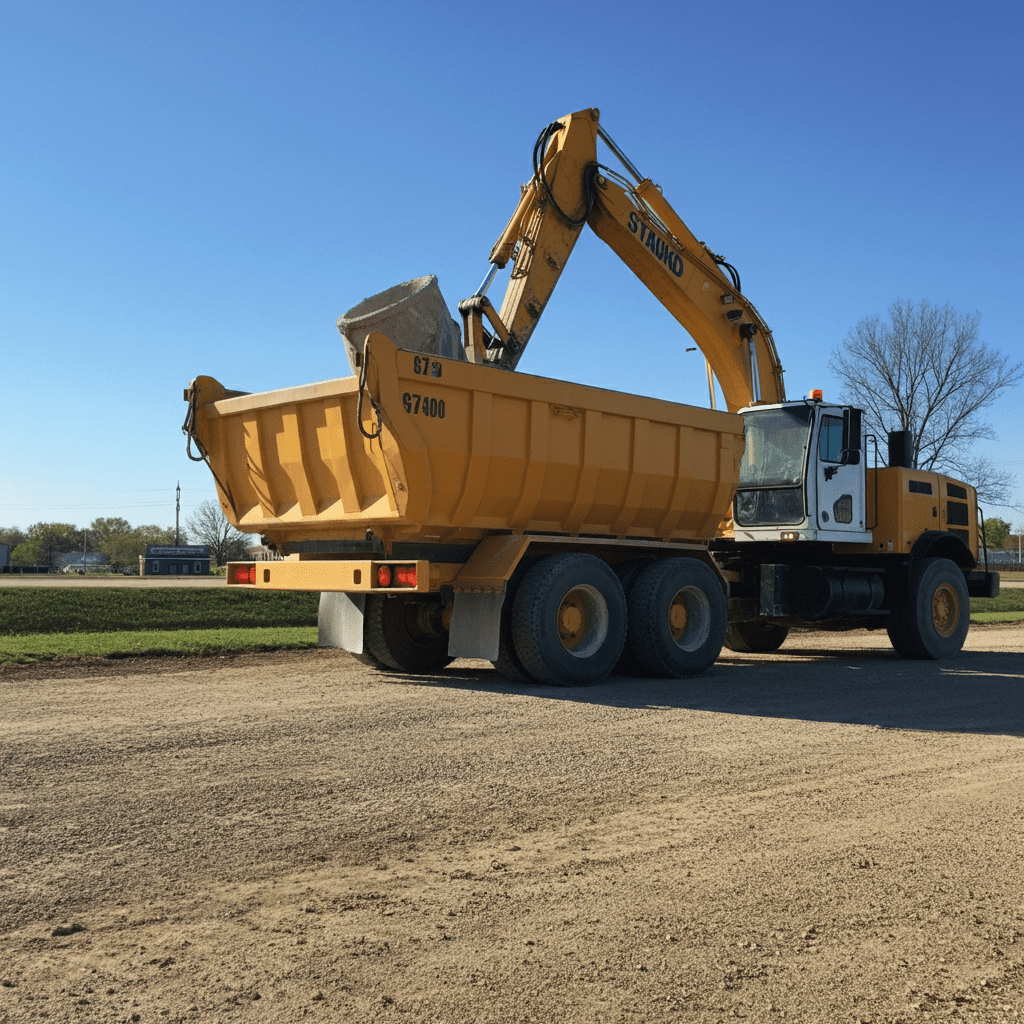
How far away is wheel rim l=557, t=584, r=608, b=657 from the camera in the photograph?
32.1 ft

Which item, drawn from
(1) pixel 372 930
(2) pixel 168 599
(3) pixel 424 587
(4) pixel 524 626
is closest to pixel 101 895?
(1) pixel 372 930

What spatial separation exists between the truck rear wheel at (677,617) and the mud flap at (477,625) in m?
1.73

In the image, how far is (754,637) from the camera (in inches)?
586

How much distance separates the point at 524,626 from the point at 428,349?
9.06ft

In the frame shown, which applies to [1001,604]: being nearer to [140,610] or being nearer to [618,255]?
[618,255]

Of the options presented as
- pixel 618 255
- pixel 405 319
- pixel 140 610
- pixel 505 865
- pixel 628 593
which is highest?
pixel 618 255

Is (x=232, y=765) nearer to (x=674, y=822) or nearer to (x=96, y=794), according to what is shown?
(x=96, y=794)

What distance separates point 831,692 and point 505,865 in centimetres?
625

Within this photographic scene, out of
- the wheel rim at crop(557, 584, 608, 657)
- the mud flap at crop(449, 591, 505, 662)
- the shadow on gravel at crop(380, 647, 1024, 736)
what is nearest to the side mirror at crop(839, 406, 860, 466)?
the shadow on gravel at crop(380, 647, 1024, 736)

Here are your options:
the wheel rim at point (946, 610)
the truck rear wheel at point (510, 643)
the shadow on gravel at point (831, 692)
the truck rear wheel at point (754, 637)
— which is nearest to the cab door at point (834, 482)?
the shadow on gravel at point (831, 692)

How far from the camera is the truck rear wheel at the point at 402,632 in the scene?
10.5 metres

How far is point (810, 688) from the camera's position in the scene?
32.2 feet

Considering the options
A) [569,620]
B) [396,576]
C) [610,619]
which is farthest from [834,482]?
[396,576]

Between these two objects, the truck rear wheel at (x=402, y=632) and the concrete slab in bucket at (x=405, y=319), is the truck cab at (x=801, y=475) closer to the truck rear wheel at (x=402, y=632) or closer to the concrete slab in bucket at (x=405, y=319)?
the truck rear wheel at (x=402, y=632)
